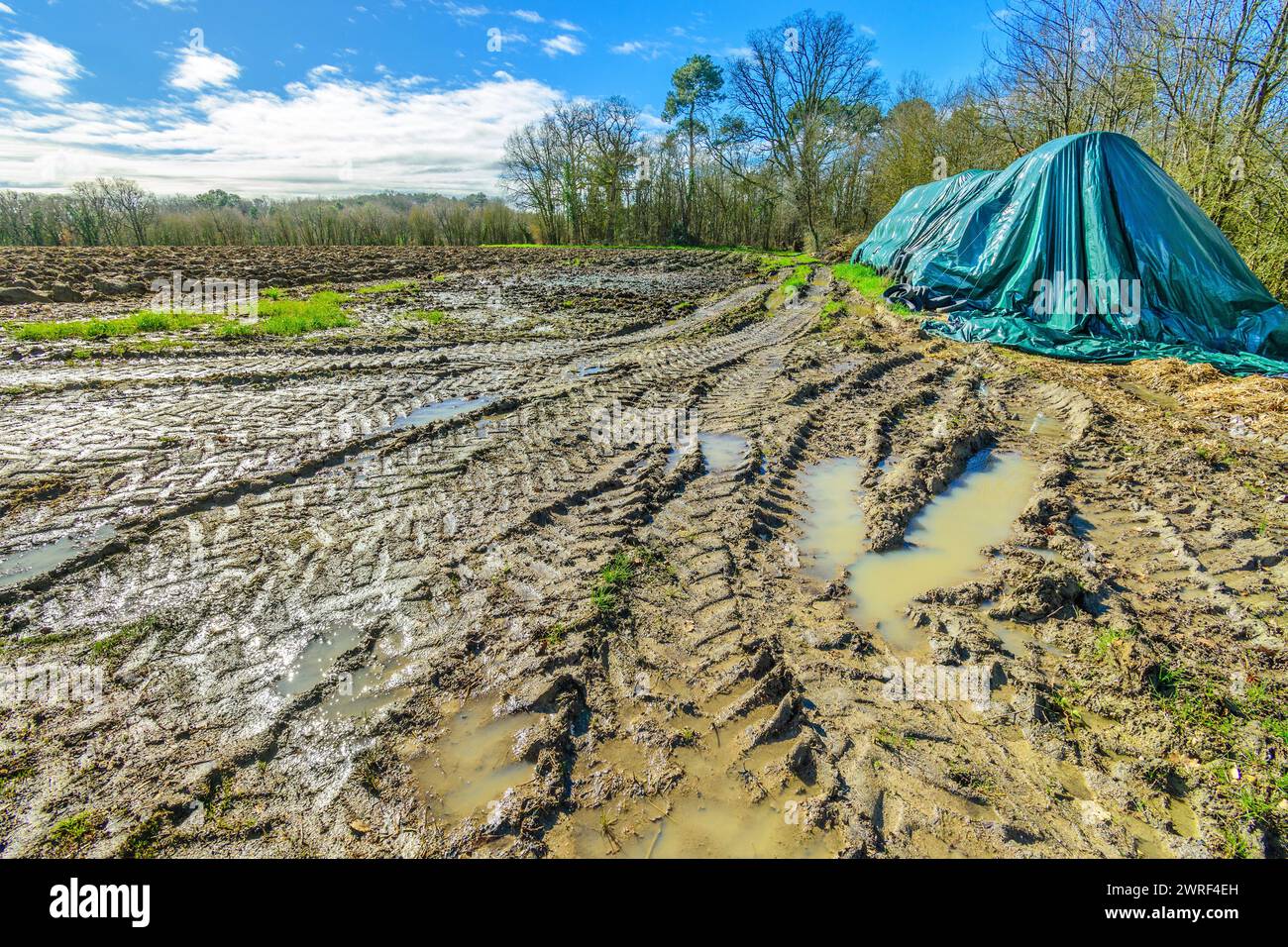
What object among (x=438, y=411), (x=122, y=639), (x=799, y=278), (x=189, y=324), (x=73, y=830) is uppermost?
(x=799, y=278)

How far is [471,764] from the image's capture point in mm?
2592

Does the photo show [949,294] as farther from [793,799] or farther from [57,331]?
[57,331]

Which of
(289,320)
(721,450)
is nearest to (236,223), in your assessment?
(289,320)

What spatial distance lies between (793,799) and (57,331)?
14.5 meters

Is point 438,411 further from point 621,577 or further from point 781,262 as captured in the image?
point 781,262

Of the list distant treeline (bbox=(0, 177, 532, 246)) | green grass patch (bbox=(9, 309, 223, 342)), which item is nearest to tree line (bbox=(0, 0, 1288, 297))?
distant treeline (bbox=(0, 177, 532, 246))

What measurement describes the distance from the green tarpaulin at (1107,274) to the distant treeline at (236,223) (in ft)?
134

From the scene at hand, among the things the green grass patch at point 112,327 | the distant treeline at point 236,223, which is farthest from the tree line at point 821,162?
the green grass patch at point 112,327

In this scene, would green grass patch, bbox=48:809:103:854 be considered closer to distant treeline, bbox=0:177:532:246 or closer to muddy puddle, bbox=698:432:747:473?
muddy puddle, bbox=698:432:747:473

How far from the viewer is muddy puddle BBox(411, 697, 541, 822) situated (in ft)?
7.93

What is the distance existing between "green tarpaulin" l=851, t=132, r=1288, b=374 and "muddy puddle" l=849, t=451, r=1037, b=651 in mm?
5579

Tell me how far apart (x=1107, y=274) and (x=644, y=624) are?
1092 centimetres

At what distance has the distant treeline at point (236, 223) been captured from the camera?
40.8 m
